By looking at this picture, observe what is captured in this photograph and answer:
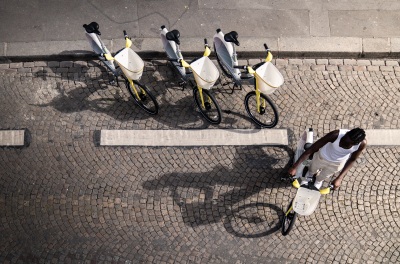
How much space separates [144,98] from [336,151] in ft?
11.5

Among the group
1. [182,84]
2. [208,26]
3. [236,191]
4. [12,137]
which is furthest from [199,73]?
[12,137]

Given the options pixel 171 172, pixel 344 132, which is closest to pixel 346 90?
pixel 344 132

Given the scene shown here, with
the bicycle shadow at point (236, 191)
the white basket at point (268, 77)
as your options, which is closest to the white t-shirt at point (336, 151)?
the white basket at point (268, 77)

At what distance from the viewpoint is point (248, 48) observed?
9266 millimetres

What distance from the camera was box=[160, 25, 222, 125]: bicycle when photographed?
782 centimetres

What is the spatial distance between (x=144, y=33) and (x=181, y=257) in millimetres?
4178

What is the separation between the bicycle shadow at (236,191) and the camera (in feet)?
25.8

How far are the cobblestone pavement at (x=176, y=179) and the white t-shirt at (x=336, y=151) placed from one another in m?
1.45

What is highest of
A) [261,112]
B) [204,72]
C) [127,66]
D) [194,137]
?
[127,66]

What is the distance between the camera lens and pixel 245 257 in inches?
301

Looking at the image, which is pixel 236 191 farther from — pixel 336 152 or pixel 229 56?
pixel 229 56

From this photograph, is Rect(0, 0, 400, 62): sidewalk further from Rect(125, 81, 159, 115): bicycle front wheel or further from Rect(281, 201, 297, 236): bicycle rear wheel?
Rect(281, 201, 297, 236): bicycle rear wheel

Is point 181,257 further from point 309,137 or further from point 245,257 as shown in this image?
point 309,137

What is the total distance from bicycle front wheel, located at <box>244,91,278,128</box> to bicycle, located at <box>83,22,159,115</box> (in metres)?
1.55
